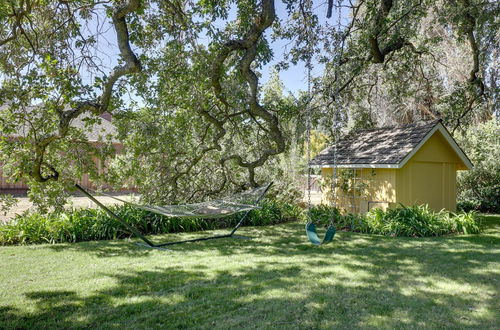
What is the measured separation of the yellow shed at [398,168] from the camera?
9023mm

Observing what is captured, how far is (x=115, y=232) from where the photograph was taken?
7.23m

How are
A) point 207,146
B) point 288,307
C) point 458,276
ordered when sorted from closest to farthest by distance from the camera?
point 288,307, point 458,276, point 207,146

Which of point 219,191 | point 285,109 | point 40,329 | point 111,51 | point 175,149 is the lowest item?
point 40,329

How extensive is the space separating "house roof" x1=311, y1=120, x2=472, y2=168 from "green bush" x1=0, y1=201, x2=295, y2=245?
375cm

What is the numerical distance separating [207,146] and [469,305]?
6.82 m

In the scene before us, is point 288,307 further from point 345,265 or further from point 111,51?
point 111,51

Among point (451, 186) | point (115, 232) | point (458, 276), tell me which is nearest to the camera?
point (458, 276)

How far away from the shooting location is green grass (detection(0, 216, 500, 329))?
324 cm

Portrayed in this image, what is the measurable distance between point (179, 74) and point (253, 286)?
4734 mm

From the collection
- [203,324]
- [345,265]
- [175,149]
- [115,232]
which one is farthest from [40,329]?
[175,149]

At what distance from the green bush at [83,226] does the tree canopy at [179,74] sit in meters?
0.83

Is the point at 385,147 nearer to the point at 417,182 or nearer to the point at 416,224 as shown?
the point at 417,182

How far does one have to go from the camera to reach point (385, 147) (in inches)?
374

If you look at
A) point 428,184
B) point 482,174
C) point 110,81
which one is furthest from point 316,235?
point 482,174
